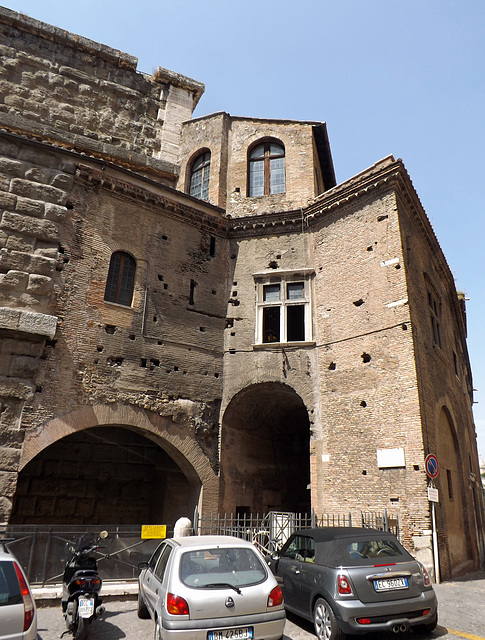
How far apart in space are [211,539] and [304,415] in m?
10.2

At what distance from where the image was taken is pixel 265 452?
14.8 m

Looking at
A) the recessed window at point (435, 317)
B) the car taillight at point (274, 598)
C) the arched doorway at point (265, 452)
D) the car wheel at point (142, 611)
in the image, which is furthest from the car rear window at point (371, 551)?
the recessed window at point (435, 317)

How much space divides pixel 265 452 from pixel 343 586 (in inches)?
362

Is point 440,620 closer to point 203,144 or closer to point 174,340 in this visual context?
point 174,340

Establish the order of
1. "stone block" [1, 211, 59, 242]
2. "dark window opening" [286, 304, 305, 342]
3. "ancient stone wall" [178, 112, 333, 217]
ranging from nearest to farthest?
"stone block" [1, 211, 59, 242]
"dark window opening" [286, 304, 305, 342]
"ancient stone wall" [178, 112, 333, 217]

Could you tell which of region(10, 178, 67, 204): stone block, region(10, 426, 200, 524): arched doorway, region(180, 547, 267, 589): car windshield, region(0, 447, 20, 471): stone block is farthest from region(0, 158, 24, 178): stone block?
region(180, 547, 267, 589): car windshield

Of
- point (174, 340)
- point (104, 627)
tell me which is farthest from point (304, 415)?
point (104, 627)

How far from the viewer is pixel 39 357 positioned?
10.9 meters

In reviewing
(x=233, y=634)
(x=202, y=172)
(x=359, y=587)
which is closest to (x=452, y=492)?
(x=359, y=587)

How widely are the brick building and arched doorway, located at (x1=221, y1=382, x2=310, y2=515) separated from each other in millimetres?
65

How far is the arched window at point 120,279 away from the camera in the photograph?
500 inches

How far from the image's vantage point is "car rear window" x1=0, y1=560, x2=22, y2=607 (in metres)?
4.18

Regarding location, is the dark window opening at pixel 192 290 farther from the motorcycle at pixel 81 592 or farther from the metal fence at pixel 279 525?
the motorcycle at pixel 81 592

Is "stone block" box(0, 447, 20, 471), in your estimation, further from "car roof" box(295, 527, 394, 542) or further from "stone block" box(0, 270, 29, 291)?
"car roof" box(295, 527, 394, 542)
